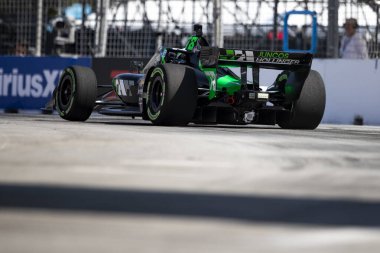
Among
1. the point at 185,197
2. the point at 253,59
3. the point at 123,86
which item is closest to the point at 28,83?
the point at 123,86

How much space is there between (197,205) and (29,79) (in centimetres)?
1664

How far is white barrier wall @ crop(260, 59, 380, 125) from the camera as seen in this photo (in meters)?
17.8

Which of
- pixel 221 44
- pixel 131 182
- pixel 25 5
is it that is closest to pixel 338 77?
pixel 221 44

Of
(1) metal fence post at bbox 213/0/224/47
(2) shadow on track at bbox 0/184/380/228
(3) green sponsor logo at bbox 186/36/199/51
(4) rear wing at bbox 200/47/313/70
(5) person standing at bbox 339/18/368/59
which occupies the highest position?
(1) metal fence post at bbox 213/0/224/47

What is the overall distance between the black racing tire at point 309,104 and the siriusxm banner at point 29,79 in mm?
8106

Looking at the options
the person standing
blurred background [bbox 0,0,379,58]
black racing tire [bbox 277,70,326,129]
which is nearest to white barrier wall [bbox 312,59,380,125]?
the person standing

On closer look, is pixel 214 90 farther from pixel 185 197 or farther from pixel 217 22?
pixel 185 197

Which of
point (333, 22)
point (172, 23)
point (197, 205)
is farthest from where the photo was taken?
point (172, 23)

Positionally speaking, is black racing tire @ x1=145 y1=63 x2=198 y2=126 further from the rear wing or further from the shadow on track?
the shadow on track

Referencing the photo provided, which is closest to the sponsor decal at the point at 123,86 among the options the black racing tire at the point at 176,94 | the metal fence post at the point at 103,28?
the black racing tire at the point at 176,94

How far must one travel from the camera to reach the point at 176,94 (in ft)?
37.9

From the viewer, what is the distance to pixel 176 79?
11555 mm

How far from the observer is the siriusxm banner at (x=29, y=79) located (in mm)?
20203

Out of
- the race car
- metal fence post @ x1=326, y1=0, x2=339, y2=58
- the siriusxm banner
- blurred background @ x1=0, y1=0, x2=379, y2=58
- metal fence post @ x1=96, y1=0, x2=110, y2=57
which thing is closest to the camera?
the race car
